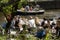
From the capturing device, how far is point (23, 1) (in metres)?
6.02

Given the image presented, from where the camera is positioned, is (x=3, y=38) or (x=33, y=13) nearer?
(x=3, y=38)

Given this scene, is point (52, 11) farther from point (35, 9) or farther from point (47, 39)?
point (47, 39)

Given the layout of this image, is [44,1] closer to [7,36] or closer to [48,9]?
[48,9]

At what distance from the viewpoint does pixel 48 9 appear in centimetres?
3284

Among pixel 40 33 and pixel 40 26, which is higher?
pixel 40 33

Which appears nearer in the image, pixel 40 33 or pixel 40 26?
pixel 40 33

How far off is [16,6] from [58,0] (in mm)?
28502

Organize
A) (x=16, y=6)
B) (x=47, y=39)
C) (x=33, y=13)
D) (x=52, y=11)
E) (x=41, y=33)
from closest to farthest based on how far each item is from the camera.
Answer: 1. (x=16, y=6)
2. (x=47, y=39)
3. (x=41, y=33)
4. (x=33, y=13)
5. (x=52, y=11)

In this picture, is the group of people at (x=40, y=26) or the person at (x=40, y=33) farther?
the group of people at (x=40, y=26)

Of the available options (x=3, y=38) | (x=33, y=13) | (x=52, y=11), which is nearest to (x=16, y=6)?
(x=3, y=38)

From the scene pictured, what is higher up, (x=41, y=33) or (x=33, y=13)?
(x=41, y=33)

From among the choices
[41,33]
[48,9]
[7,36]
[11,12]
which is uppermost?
[11,12]

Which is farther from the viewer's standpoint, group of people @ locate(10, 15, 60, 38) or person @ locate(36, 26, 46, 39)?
group of people @ locate(10, 15, 60, 38)

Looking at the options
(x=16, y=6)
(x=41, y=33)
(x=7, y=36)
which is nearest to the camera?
(x=16, y=6)
